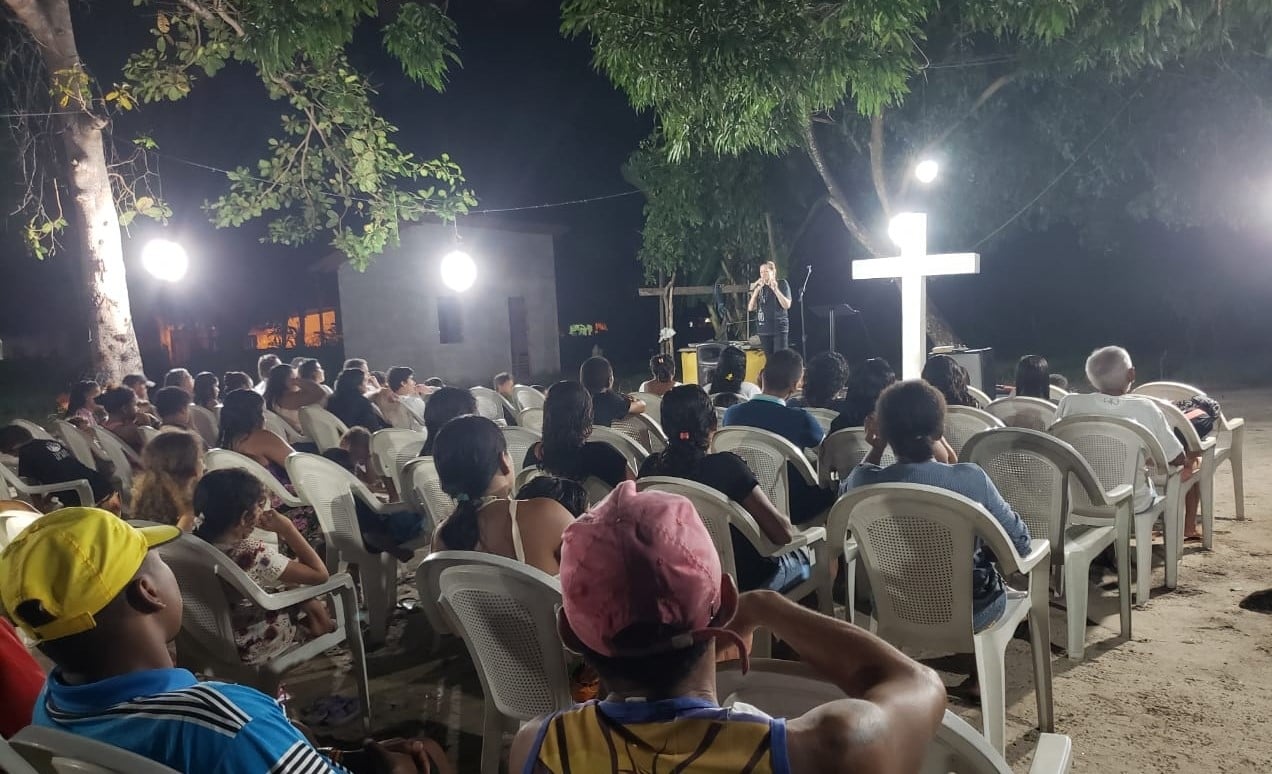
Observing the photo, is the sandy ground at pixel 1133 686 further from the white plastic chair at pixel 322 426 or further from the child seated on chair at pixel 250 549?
the white plastic chair at pixel 322 426

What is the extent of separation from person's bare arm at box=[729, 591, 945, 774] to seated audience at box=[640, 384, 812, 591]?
82.3 inches

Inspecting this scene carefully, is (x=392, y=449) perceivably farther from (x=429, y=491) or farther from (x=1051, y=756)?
(x=1051, y=756)

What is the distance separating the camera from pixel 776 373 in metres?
5.43

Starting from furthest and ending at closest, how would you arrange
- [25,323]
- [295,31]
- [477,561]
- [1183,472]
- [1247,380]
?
1. [25,323]
2. [1247,380]
3. [295,31]
4. [1183,472]
5. [477,561]

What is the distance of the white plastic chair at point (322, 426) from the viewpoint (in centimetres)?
668

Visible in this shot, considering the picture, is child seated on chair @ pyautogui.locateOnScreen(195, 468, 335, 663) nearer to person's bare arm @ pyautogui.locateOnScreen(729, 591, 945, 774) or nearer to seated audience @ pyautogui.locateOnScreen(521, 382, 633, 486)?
seated audience @ pyautogui.locateOnScreen(521, 382, 633, 486)

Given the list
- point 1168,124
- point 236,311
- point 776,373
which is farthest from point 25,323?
point 1168,124

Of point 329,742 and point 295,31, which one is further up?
point 295,31

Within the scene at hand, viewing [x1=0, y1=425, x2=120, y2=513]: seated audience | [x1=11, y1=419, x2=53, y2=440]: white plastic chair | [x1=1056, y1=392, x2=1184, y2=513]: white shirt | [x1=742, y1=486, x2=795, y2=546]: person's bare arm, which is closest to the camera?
[x1=742, y1=486, x2=795, y2=546]: person's bare arm

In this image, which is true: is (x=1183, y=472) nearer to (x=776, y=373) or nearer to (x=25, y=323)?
(x=776, y=373)

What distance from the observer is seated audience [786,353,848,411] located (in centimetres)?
584

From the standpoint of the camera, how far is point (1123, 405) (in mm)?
4527

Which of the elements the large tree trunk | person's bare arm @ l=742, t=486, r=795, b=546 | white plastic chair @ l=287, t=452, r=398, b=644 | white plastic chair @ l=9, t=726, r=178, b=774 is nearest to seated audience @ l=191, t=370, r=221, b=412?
the large tree trunk

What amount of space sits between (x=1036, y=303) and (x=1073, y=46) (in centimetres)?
1844
